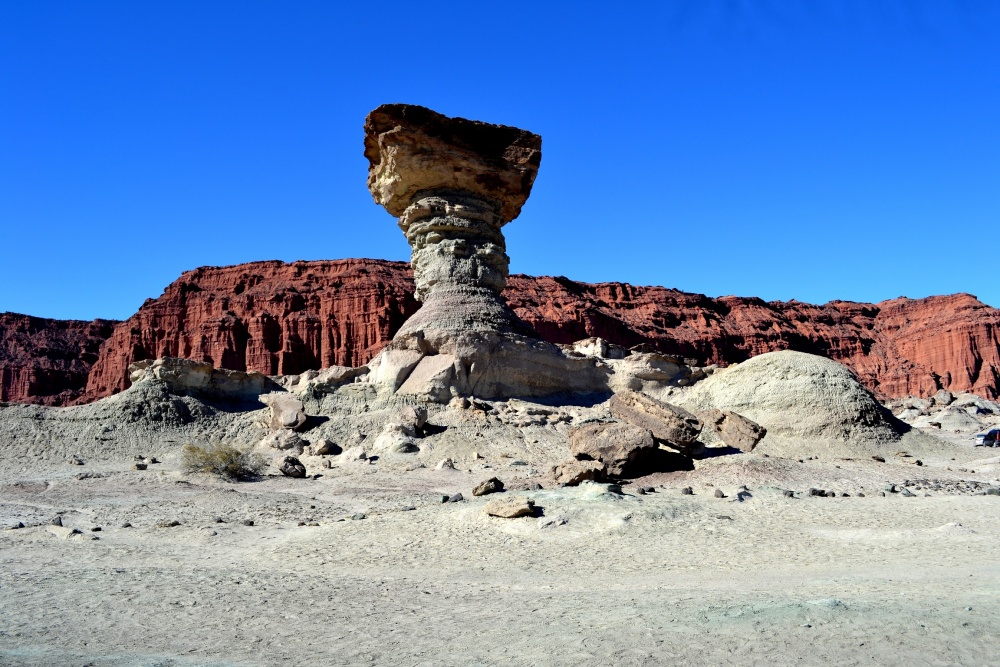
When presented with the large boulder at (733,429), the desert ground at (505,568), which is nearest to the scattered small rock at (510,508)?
the desert ground at (505,568)

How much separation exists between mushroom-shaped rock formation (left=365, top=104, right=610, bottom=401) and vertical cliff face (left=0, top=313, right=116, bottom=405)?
229ft

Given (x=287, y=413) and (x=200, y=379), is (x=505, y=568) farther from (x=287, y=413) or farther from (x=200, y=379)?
(x=200, y=379)

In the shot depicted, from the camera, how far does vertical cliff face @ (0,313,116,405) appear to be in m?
88.2

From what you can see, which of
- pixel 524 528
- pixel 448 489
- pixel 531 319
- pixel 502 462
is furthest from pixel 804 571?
pixel 531 319

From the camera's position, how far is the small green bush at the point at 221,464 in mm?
16469

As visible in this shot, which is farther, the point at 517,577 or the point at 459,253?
the point at 459,253

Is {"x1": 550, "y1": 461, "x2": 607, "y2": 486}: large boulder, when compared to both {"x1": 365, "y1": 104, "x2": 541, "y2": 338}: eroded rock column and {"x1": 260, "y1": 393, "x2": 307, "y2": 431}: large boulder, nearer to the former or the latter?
{"x1": 260, "y1": 393, "x2": 307, "y2": 431}: large boulder

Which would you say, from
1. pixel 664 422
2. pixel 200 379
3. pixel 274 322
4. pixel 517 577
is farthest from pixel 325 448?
pixel 274 322

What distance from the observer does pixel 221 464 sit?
54.2ft

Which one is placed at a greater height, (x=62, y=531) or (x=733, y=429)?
(x=733, y=429)

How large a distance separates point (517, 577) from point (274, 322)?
80667 millimetres

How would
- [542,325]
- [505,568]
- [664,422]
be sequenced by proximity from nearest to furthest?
[505,568] → [664,422] → [542,325]

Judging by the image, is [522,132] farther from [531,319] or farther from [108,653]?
[531,319]

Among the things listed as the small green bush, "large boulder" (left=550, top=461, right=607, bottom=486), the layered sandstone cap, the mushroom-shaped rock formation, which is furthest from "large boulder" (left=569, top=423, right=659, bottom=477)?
the layered sandstone cap
